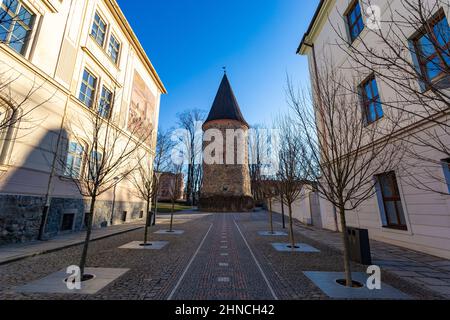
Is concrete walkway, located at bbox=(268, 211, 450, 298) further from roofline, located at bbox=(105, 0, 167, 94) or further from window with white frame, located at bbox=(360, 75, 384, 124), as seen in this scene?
roofline, located at bbox=(105, 0, 167, 94)

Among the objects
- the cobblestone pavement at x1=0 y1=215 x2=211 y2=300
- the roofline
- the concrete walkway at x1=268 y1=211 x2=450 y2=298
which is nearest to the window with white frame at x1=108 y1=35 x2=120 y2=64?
the roofline

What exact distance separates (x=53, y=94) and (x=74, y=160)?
129 inches

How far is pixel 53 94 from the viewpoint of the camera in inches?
362

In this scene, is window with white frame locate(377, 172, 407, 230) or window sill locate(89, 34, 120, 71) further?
window sill locate(89, 34, 120, 71)

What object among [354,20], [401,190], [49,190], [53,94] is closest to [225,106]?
[354,20]

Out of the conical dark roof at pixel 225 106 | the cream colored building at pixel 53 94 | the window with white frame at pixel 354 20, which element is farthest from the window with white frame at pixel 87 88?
the conical dark roof at pixel 225 106

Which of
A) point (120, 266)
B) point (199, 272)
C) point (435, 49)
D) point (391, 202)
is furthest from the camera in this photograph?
point (391, 202)

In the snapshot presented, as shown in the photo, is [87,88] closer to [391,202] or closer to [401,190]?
[401,190]

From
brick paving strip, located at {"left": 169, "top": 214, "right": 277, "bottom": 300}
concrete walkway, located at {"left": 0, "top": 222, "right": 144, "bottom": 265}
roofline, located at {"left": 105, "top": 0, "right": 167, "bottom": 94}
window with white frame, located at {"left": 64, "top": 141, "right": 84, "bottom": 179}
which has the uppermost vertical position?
roofline, located at {"left": 105, "top": 0, "right": 167, "bottom": 94}

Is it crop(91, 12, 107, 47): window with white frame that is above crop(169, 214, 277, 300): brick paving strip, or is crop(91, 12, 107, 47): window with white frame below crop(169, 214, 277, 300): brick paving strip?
above

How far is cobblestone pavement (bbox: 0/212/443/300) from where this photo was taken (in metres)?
3.85

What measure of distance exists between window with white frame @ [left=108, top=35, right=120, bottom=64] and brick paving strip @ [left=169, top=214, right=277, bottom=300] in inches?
573

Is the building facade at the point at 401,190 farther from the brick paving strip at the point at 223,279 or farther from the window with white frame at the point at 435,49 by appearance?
the brick paving strip at the point at 223,279
